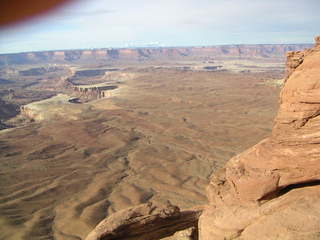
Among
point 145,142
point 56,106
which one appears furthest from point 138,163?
point 56,106

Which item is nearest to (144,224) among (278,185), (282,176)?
(278,185)

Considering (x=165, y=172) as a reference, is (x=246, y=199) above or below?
above

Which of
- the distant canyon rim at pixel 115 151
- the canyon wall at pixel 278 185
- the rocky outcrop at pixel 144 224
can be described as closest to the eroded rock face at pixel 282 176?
the canyon wall at pixel 278 185

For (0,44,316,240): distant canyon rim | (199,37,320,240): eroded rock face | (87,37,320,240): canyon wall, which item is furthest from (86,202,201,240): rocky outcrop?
(199,37,320,240): eroded rock face

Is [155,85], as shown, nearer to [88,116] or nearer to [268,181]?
[88,116]

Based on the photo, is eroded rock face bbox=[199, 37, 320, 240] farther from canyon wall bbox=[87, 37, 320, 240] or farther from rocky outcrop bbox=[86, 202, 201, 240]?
rocky outcrop bbox=[86, 202, 201, 240]

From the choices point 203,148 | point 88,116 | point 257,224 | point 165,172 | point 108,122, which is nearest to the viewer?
point 257,224

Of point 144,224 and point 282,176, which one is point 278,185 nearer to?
point 282,176
